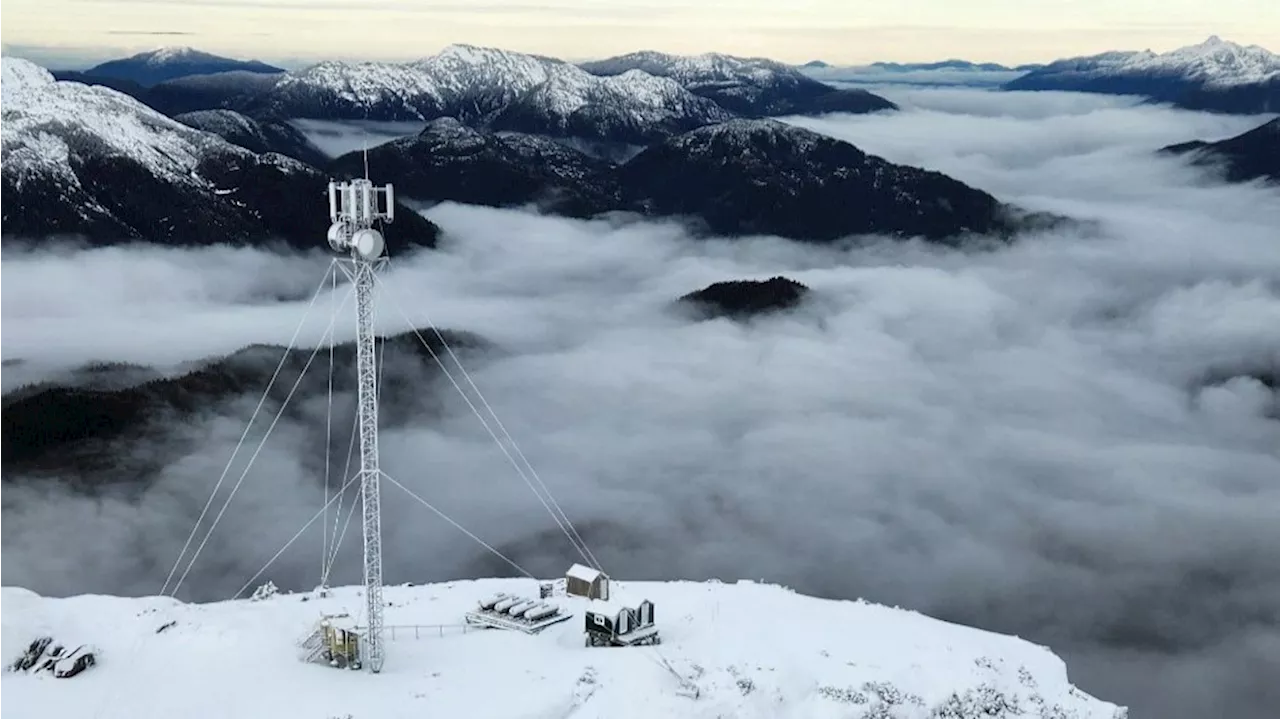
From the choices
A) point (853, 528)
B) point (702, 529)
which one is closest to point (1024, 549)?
point (853, 528)

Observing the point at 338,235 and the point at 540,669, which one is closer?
the point at 338,235

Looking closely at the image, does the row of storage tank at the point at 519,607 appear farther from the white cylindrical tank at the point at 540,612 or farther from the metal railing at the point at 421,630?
the metal railing at the point at 421,630

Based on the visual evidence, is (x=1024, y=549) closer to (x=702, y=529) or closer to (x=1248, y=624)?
(x=1248, y=624)

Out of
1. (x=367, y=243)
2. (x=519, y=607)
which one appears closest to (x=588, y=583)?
(x=519, y=607)

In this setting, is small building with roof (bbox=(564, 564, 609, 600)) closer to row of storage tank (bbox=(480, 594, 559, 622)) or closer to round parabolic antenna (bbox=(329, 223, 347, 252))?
row of storage tank (bbox=(480, 594, 559, 622))

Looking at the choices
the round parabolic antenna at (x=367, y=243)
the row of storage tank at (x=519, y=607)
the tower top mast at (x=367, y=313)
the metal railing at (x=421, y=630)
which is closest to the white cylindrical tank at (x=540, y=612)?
the row of storage tank at (x=519, y=607)

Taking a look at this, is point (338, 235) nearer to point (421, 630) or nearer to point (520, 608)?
point (421, 630)

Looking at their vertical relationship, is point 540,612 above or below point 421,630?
above

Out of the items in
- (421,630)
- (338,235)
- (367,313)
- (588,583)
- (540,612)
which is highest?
(338,235)
